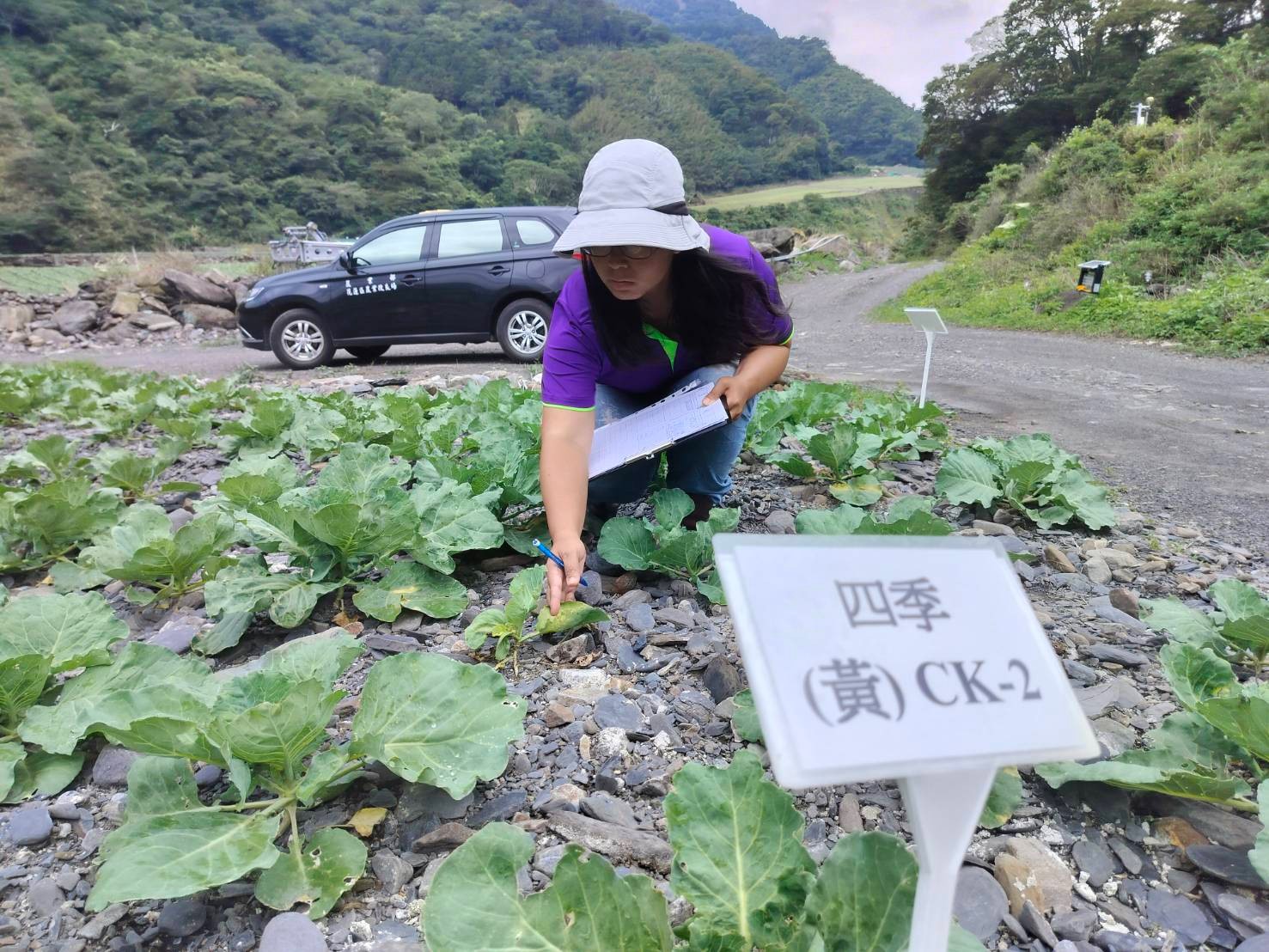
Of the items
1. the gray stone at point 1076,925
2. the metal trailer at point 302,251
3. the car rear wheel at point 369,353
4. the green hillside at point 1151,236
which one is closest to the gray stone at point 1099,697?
the gray stone at point 1076,925

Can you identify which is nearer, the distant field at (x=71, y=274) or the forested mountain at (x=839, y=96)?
the distant field at (x=71, y=274)

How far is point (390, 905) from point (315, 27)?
254 feet

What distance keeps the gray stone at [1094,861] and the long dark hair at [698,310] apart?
175cm

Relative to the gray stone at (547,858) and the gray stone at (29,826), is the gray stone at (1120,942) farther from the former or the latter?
the gray stone at (29,826)

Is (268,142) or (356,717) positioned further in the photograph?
(268,142)

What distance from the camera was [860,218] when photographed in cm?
4675

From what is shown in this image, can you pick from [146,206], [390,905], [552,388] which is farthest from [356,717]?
[146,206]

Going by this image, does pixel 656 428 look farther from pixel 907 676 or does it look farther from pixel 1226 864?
pixel 907 676

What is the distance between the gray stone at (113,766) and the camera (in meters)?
1.49

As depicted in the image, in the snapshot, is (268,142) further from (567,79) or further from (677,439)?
(677,439)

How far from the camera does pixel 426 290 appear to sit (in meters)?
8.02

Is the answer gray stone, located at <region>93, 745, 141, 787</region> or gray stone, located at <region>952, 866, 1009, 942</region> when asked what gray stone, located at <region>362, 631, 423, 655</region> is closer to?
gray stone, located at <region>93, 745, 141, 787</region>

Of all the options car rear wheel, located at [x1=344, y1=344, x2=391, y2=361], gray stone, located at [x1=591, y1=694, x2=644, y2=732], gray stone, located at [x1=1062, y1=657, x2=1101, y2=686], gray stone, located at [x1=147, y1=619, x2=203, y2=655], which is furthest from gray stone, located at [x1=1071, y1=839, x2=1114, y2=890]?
car rear wheel, located at [x1=344, y1=344, x2=391, y2=361]

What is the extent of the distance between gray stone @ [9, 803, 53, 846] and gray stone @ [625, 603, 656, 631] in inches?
50.7
